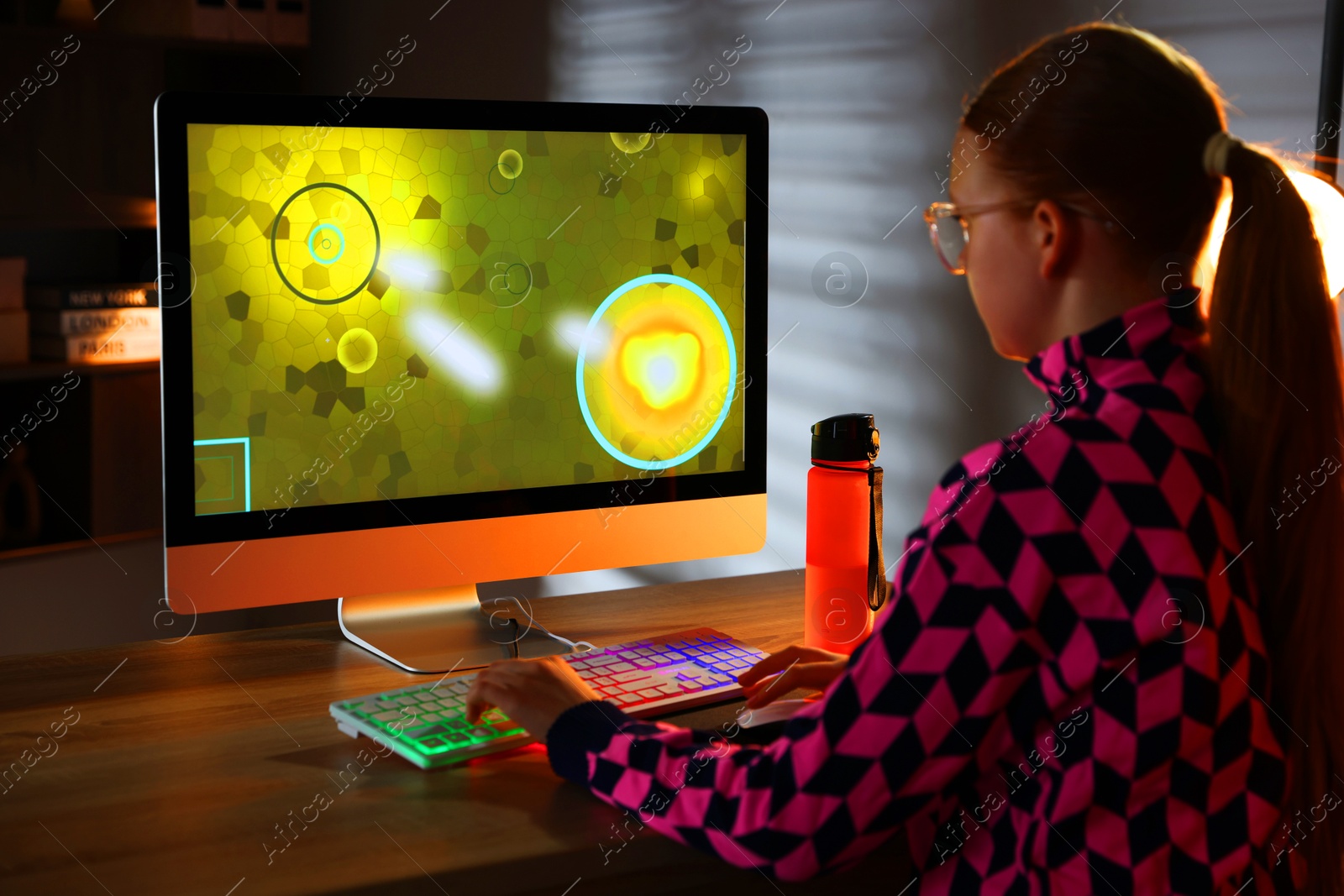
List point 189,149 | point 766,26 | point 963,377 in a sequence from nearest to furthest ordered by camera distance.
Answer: point 189,149 < point 963,377 < point 766,26

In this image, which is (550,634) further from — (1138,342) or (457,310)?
(1138,342)

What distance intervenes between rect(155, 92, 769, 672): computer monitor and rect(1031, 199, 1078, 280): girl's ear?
0.55 metres

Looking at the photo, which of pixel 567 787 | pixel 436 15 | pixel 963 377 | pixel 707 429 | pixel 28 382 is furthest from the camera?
pixel 436 15

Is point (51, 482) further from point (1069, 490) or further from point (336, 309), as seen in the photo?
point (1069, 490)

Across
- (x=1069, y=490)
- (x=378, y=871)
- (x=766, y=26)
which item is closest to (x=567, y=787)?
(x=378, y=871)

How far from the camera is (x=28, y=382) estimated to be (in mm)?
2734

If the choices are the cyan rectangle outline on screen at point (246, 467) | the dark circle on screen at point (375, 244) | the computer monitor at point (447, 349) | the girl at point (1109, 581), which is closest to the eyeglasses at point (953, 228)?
the girl at point (1109, 581)

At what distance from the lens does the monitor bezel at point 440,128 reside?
1.10 m

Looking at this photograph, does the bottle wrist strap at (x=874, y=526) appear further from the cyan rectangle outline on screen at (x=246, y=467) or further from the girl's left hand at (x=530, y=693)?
the cyan rectangle outline on screen at (x=246, y=467)

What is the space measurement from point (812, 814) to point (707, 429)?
66 centimetres

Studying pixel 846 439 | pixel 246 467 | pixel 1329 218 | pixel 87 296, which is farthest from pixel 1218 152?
pixel 87 296

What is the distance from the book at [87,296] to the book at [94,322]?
1 cm

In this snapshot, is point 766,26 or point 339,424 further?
point 766,26

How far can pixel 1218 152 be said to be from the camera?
812 millimetres
